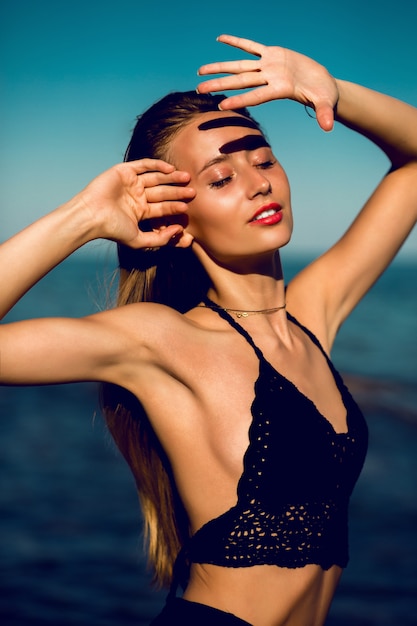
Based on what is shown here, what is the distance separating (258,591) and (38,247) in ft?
4.06

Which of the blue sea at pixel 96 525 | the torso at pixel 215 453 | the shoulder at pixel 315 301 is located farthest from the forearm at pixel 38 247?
the shoulder at pixel 315 301

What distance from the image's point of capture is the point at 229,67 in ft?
8.71

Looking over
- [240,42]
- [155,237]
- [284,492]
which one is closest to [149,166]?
[155,237]

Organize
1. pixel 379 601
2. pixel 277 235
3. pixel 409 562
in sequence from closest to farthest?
1. pixel 277 235
2. pixel 379 601
3. pixel 409 562

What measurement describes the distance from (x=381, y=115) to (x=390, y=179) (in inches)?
13.7

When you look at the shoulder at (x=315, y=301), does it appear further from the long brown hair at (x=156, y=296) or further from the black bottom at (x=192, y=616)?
the black bottom at (x=192, y=616)

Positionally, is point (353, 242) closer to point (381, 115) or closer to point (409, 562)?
point (381, 115)

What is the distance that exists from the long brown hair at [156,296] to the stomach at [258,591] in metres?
0.34

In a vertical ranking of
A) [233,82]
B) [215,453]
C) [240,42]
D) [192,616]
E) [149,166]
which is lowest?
[192,616]

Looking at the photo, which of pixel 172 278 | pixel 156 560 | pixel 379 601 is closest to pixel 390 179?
pixel 172 278

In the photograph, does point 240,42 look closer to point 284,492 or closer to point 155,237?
point 155,237

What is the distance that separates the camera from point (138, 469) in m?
3.17

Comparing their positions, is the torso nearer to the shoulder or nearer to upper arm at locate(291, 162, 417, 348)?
the shoulder

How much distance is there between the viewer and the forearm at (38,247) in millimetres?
2424
